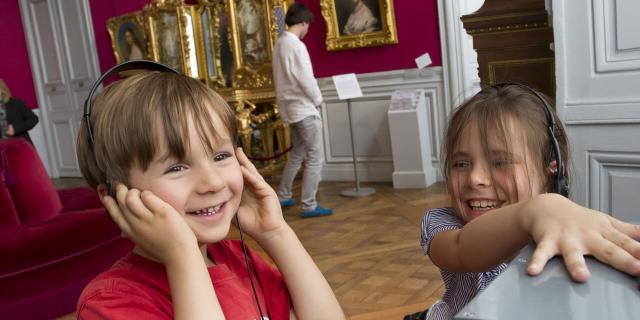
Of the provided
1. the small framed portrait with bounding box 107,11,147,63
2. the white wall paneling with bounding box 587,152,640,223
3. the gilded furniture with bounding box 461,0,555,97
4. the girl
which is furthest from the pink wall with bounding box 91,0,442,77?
the girl

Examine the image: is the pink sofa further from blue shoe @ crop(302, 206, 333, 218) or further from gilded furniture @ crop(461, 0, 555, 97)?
gilded furniture @ crop(461, 0, 555, 97)

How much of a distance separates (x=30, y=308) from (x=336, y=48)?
475 cm

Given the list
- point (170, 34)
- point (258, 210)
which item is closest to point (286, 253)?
point (258, 210)

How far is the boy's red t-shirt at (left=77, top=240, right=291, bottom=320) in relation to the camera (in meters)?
1.03

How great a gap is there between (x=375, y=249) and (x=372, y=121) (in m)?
3.03

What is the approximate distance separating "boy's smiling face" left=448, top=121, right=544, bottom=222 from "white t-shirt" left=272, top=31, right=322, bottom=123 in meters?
4.45

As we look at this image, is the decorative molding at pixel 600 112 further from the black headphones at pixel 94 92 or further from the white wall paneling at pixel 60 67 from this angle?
the white wall paneling at pixel 60 67

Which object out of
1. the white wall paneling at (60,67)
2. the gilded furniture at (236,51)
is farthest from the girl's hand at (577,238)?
the white wall paneling at (60,67)

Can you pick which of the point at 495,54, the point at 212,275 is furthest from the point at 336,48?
the point at 212,275

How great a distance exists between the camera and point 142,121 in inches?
42.6

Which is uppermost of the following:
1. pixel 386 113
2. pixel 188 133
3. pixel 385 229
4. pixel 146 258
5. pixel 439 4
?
pixel 439 4

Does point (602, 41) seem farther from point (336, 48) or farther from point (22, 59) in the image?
point (22, 59)

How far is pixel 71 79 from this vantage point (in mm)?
10492

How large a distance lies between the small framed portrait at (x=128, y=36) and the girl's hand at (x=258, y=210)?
8.37 metres
